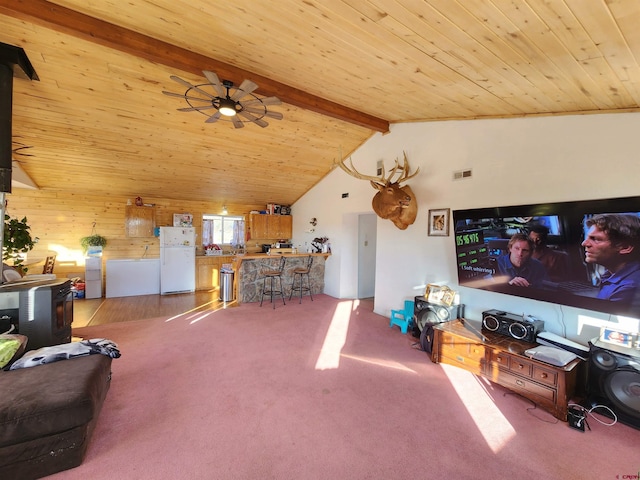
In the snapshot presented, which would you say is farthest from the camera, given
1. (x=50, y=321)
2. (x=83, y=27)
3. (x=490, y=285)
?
(x=490, y=285)

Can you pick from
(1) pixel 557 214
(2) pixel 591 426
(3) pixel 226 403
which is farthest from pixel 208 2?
(2) pixel 591 426

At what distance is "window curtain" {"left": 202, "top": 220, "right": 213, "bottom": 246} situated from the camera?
748cm

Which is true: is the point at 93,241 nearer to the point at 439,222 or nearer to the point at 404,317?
the point at 404,317

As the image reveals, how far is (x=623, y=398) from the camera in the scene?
2.16 metres

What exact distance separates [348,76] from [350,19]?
104 centimetres

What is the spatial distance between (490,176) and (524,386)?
89.6 inches

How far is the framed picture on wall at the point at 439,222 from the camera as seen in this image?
3.88m

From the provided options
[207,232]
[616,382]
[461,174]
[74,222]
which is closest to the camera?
[616,382]

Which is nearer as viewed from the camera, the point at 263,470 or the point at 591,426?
the point at 263,470

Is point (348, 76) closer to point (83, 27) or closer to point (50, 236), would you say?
point (83, 27)

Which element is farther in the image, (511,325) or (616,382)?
(511,325)

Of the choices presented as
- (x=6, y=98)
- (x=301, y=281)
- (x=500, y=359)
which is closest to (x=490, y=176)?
(x=500, y=359)

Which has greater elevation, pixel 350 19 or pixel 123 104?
pixel 123 104

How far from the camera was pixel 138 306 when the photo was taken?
5.45 metres
